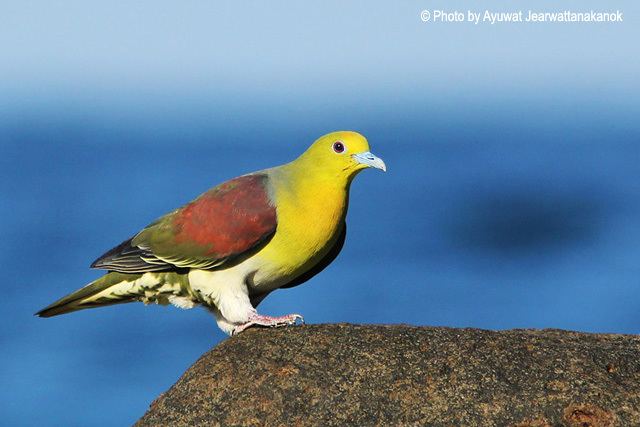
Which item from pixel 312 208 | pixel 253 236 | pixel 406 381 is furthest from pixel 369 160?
pixel 406 381

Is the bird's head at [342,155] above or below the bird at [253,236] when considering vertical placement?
above

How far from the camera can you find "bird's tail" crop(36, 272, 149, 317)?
964 cm

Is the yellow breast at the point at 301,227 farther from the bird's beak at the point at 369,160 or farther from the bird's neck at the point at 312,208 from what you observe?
the bird's beak at the point at 369,160

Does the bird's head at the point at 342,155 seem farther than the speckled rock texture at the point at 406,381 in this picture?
Yes

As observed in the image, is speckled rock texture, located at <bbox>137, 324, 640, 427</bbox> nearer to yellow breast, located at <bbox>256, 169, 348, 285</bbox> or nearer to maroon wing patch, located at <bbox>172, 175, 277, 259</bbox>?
yellow breast, located at <bbox>256, 169, 348, 285</bbox>

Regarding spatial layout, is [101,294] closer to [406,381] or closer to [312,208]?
[312,208]

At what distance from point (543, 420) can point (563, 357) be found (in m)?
0.75

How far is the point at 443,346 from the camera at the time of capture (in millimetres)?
7848

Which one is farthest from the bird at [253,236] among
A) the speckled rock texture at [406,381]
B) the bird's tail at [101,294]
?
the speckled rock texture at [406,381]

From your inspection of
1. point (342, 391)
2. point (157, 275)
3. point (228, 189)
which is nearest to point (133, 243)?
point (157, 275)

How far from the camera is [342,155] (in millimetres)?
8984

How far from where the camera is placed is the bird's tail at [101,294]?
9.64 meters

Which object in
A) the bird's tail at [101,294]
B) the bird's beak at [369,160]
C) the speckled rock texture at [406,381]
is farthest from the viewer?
the bird's tail at [101,294]

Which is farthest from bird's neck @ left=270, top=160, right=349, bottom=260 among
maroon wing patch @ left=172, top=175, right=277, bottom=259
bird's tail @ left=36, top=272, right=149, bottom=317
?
bird's tail @ left=36, top=272, right=149, bottom=317
